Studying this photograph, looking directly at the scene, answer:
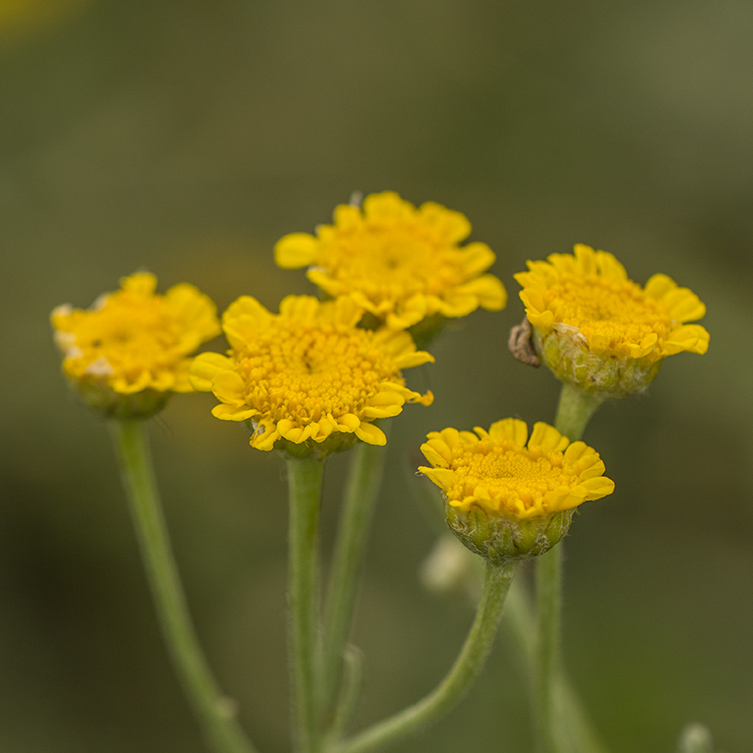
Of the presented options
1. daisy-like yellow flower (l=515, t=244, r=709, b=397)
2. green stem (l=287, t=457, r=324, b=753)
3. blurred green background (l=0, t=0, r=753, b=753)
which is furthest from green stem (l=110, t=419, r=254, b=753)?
blurred green background (l=0, t=0, r=753, b=753)

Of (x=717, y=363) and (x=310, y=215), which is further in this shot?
(x=310, y=215)

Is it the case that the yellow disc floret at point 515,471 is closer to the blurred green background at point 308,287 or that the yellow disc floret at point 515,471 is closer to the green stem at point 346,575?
the green stem at point 346,575

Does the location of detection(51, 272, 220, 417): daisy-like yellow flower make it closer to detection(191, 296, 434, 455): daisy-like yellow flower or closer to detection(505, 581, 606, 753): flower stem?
detection(191, 296, 434, 455): daisy-like yellow flower

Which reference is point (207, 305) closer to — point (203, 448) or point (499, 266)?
point (203, 448)

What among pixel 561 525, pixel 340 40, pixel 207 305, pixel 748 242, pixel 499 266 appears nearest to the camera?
pixel 561 525

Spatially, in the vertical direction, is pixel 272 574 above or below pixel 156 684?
above

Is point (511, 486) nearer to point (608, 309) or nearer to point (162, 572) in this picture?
point (608, 309)

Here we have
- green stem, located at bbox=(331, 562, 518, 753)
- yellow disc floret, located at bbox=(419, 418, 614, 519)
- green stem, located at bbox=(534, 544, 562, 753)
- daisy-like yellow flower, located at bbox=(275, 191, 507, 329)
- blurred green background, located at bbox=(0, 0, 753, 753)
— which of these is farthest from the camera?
blurred green background, located at bbox=(0, 0, 753, 753)

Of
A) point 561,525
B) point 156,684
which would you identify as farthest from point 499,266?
point 561,525
